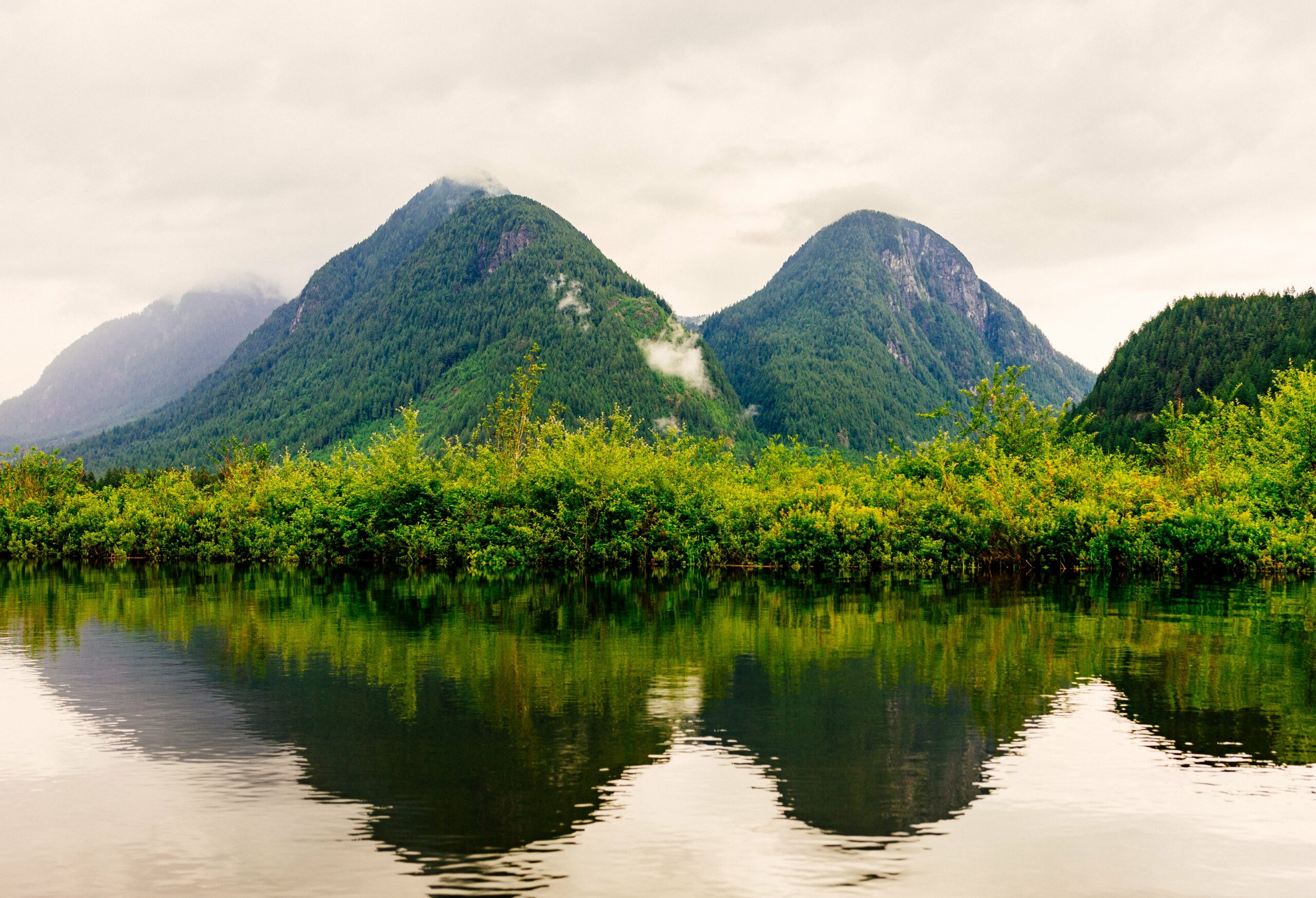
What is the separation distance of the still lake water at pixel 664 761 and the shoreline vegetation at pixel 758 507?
1585 cm

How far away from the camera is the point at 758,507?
1587 inches

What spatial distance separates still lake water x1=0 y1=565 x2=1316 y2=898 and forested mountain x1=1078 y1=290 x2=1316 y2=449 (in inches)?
5792

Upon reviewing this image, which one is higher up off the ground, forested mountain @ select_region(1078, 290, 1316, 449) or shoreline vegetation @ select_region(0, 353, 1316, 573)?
forested mountain @ select_region(1078, 290, 1316, 449)

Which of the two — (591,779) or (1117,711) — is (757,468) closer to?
(1117,711)

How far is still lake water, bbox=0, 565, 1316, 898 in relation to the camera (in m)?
8.12

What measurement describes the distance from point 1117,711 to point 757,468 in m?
37.2

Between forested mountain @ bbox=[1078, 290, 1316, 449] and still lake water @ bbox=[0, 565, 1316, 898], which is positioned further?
forested mountain @ bbox=[1078, 290, 1316, 449]

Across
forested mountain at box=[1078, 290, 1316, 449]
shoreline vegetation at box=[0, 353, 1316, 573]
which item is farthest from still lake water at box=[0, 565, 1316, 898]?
forested mountain at box=[1078, 290, 1316, 449]

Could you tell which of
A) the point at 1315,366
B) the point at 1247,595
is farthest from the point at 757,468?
the point at 1315,366

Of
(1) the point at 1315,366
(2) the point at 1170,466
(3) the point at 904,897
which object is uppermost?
(1) the point at 1315,366

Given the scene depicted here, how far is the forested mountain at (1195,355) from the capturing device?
496ft

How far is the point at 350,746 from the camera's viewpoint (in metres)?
11.6

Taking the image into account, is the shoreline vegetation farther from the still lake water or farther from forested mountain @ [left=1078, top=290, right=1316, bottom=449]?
forested mountain @ [left=1078, top=290, right=1316, bottom=449]

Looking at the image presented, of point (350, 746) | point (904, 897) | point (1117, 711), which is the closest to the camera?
point (904, 897)
